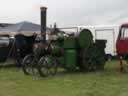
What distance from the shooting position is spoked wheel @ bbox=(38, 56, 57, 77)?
14992 mm

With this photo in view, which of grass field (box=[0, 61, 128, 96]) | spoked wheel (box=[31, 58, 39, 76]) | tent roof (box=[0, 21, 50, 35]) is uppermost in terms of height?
tent roof (box=[0, 21, 50, 35])

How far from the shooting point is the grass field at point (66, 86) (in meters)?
11.0

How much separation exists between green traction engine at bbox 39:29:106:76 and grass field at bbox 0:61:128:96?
4.26ft

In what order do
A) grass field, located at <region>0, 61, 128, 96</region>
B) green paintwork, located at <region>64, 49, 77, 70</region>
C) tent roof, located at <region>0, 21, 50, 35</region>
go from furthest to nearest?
tent roof, located at <region>0, 21, 50, 35</region> < green paintwork, located at <region>64, 49, 77, 70</region> < grass field, located at <region>0, 61, 128, 96</region>

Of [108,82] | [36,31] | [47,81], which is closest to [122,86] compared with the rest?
[108,82]

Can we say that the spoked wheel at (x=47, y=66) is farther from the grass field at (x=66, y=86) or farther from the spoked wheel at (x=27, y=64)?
the spoked wheel at (x=27, y=64)

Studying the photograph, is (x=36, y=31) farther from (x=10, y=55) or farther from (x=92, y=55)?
(x=92, y=55)

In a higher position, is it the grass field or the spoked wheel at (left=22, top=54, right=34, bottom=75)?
the spoked wheel at (left=22, top=54, right=34, bottom=75)

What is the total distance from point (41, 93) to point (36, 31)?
35.5 feet

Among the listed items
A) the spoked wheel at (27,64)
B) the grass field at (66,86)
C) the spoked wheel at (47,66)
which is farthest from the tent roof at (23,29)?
the grass field at (66,86)

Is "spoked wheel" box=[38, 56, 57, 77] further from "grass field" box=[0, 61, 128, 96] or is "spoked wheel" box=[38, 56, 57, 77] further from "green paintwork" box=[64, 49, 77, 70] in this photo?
"green paintwork" box=[64, 49, 77, 70]

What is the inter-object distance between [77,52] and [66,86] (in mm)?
4625

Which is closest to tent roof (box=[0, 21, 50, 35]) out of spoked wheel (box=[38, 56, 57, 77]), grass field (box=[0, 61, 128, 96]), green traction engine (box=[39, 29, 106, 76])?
green traction engine (box=[39, 29, 106, 76])

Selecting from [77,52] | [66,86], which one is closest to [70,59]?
[77,52]
